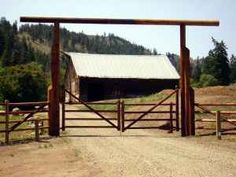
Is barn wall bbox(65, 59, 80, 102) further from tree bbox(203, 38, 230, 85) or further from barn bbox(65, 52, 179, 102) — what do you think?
tree bbox(203, 38, 230, 85)

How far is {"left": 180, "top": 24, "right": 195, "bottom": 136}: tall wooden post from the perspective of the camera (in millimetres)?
22016

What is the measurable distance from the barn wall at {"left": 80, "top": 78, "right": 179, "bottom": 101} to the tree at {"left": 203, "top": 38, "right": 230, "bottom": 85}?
103 feet

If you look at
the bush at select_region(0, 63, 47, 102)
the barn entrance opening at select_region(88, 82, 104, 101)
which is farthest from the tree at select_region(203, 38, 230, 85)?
the bush at select_region(0, 63, 47, 102)

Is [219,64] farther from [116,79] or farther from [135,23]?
[135,23]

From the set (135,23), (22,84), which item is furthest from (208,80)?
(135,23)

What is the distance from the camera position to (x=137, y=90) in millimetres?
59844

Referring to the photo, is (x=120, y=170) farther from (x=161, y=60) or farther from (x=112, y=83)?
(x=161, y=60)

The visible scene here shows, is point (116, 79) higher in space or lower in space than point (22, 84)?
higher

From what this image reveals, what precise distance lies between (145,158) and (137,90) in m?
45.6

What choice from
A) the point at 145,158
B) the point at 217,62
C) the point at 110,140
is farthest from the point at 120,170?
the point at 217,62

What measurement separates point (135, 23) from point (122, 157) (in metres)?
8.95

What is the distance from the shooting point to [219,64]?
92.9 metres

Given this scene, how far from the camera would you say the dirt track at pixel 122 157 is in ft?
40.6

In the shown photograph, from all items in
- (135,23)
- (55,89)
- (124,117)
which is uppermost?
(135,23)
